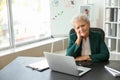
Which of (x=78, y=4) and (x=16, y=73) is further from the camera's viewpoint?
(x=78, y=4)

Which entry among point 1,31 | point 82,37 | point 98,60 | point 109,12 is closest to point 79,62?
→ point 98,60

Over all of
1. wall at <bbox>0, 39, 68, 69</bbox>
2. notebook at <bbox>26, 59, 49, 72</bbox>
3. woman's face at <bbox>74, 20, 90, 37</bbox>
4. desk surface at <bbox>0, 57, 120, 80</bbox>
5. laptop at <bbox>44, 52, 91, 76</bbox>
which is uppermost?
woman's face at <bbox>74, 20, 90, 37</bbox>

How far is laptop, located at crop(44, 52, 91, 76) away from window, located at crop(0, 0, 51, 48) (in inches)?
78.1

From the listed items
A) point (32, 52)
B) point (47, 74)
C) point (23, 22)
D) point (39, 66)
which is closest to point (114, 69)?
point (47, 74)

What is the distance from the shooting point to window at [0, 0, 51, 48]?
3643mm

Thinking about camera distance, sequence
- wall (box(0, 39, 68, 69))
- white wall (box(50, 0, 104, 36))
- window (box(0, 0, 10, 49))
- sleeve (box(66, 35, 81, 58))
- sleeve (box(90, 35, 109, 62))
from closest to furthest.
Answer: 1. sleeve (box(90, 35, 109, 62))
2. sleeve (box(66, 35, 81, 58))
3. wall (box(0, 39, 68, 69))
4. window (box(0, 0, 10, 49))
5. white wall (box(50, 0, 104, 36))

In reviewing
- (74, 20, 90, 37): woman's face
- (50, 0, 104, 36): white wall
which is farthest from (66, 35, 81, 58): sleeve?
(50, 0, 104, 36): white wall

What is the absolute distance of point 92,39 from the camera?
7.75ft

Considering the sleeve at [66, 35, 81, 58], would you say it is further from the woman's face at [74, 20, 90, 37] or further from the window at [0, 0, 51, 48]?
the window at [0, 0, 51, 48]

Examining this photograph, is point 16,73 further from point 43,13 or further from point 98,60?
point 43,13

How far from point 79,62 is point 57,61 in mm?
374

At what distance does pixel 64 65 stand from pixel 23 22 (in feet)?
7.94

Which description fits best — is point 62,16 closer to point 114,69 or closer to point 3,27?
point 3,27

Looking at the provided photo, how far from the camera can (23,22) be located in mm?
4027
